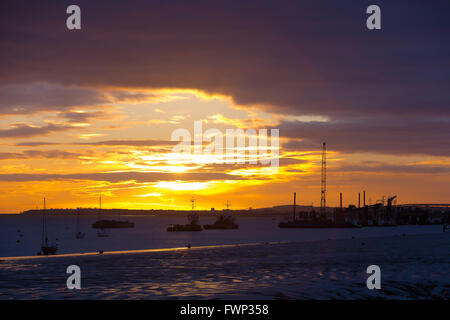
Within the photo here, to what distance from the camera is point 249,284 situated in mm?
30891

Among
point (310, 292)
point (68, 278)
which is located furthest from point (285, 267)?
point (68, 278)

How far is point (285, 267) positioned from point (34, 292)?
2132 centimetres
